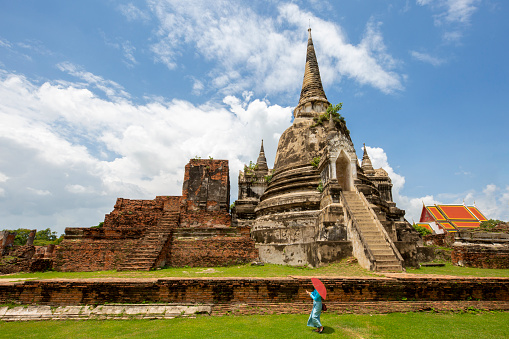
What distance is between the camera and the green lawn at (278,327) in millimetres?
4266

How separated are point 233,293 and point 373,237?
231 inches

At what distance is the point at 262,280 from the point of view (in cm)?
567

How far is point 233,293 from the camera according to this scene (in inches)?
221

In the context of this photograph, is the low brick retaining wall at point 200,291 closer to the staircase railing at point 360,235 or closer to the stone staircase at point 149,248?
the staircase railing at point 360,235

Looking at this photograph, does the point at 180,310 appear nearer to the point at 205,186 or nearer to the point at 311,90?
the point at 205,186

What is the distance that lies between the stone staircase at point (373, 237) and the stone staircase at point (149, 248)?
7371mm

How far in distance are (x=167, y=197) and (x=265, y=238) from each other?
6.00 meters

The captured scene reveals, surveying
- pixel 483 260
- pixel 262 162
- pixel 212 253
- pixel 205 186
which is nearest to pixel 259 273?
pixel 212 253

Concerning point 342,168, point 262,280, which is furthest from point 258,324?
point 342,168

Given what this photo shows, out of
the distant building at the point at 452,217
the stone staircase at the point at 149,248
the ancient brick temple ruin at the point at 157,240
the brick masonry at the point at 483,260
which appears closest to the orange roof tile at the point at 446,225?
the distant building at the point at 452,217

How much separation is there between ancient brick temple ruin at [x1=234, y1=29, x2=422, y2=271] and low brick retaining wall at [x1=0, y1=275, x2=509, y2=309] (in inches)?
109

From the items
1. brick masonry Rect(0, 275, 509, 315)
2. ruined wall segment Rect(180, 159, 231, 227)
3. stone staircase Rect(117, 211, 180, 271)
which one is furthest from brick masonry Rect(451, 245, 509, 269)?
stone staircase Rect(117, 211, 180, 271)

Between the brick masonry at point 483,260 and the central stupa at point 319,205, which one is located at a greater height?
the central stupa at point 319,205

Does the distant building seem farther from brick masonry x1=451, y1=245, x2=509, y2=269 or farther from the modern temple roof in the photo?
the modern temple roof
